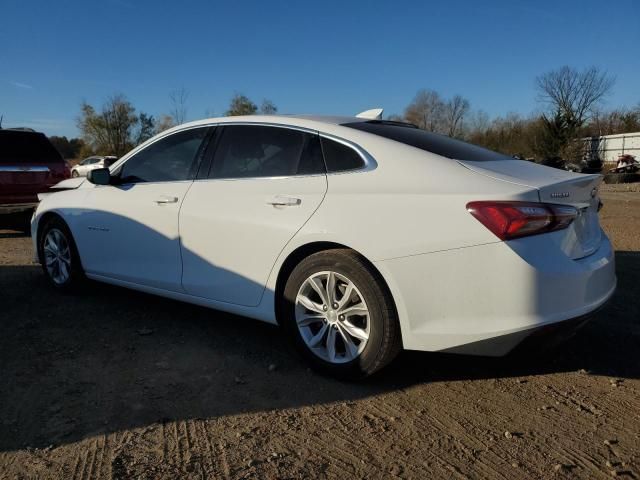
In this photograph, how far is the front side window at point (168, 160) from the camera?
421 centimetres

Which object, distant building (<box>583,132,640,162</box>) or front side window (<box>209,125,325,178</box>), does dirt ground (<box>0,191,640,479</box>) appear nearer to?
front side window (<box>209,125,325,178</box>)

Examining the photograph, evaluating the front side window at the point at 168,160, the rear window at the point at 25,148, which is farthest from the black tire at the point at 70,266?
the rear window at the point at 25,148

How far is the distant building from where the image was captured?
42.0m

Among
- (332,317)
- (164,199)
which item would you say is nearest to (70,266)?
(164,199)

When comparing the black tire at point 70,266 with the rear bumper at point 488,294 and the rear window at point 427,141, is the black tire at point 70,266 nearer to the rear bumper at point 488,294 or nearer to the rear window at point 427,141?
the rear window at point 427,141

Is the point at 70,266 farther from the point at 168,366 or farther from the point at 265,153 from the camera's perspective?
the point at 265,153

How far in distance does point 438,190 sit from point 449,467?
53.5 inches

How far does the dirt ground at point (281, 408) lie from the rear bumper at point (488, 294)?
0.43 meters

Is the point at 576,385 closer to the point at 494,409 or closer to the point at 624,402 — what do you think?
the point at 624,402

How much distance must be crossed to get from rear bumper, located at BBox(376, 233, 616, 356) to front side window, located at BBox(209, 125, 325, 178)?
0.94 m

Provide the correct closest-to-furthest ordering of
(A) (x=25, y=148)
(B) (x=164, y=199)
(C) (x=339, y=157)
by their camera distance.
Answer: (C) (x=339, y=157) → (B) (x=164, y=199) → (A) (x=25, y=148)

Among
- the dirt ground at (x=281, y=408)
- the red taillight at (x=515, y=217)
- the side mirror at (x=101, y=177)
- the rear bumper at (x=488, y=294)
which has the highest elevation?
the side mirror at (x=101, y=177)

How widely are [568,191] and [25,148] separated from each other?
340 inches

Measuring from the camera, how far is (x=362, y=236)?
3.06m
